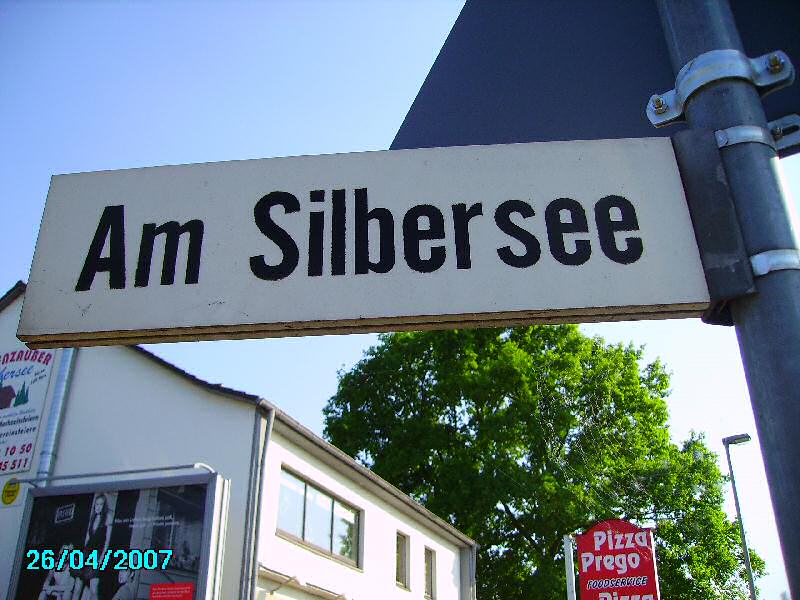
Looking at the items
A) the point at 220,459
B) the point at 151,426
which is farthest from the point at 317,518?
the point at 151,426

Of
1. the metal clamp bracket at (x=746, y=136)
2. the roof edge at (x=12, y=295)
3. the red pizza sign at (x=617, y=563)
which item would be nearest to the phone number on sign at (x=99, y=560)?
the roof edge at (x=12, y=295)

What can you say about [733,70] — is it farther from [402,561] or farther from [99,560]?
[402,561]

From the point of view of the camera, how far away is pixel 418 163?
75.1 inches

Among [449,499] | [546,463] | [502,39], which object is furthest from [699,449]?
[502,39]

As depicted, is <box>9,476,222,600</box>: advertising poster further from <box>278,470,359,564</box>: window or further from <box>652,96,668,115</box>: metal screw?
<box>652,96,668,115</box>: metal screw

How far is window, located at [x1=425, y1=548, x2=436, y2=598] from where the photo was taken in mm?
20984

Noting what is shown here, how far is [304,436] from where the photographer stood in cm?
1515

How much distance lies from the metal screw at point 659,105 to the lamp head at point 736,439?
22.2m

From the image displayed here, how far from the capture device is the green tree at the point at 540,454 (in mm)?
25156

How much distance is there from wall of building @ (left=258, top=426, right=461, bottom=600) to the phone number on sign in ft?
5.86

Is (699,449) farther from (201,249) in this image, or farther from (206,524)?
(201,249)

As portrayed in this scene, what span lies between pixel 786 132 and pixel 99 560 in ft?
43.8

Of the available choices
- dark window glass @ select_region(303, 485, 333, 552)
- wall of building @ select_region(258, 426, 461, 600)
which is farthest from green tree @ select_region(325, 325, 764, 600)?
dark window glass @ select_region(303, 485, 333, 552)

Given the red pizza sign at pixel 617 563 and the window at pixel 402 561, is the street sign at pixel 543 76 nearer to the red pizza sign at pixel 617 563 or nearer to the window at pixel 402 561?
the red pizza sign at pixel 617 563
